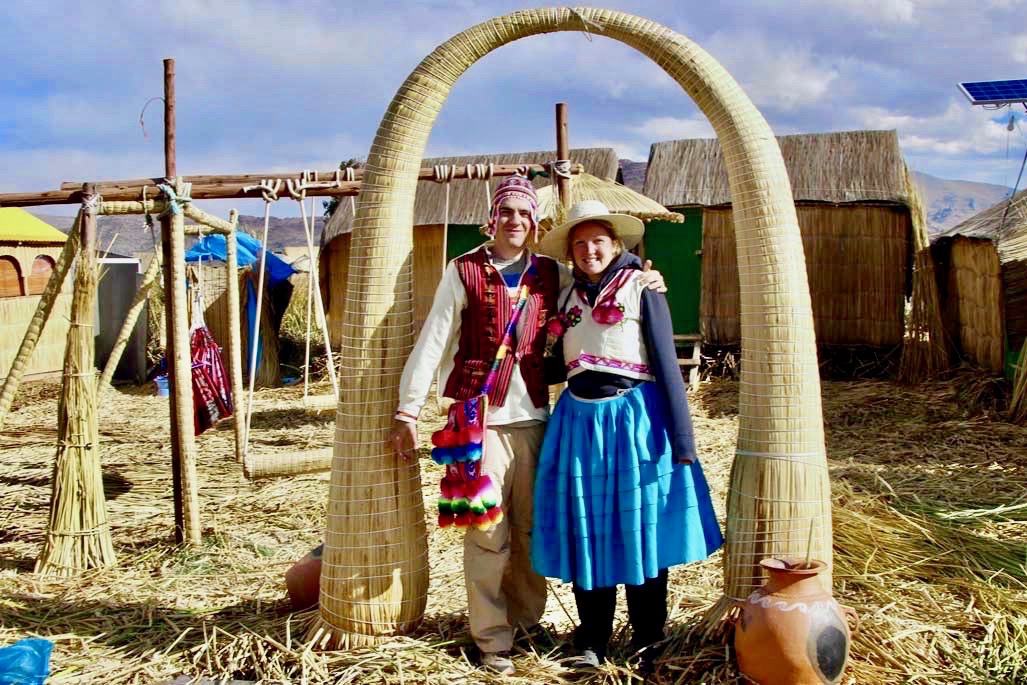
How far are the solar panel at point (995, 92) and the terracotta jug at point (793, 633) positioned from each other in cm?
863

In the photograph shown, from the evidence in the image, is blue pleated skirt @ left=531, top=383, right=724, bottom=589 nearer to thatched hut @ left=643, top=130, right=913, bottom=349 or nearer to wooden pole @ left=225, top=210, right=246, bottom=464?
wooden pole @ left=225, top=210, right=246, bottom=464

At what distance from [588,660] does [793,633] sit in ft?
2.33

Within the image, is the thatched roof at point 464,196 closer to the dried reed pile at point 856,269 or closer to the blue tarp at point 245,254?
the blue tarp at point 245,254

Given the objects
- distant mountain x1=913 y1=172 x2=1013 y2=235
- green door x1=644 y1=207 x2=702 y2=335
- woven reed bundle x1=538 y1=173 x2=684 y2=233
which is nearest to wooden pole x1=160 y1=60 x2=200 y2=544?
woven reed bundle x1=538 y1=173 x2=684 y2=233

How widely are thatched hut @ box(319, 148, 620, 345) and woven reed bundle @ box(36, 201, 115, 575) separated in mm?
7314

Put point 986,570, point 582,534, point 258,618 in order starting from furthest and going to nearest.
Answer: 1. point 986,570
2. point 258,618
3. point 582,534

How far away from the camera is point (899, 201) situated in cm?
1084

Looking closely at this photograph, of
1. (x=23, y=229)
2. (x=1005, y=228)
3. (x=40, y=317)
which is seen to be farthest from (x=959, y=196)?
(x=40, y=317)

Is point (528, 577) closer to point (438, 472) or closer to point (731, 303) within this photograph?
point (438, 472)

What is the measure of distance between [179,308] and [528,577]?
8.20ft

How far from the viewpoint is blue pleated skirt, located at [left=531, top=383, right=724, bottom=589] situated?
2.95 m

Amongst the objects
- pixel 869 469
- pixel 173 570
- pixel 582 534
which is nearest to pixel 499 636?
pixel 582 534

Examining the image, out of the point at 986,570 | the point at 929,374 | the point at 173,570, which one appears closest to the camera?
the point at 986,570

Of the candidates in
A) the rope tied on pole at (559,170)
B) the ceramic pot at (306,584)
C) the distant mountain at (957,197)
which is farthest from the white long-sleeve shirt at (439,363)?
the distant mountain at (957,197)
